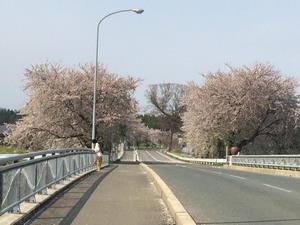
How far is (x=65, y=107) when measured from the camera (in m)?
54.7

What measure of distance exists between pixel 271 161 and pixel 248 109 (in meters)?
20.8

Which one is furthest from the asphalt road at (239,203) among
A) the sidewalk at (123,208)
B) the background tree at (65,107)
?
the background tree at (65,107)

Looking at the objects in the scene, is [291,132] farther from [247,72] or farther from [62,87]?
[62,87]

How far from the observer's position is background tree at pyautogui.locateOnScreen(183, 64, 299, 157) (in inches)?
2288

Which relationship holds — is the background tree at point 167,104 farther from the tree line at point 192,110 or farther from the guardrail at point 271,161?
the guardrail at point 271,161

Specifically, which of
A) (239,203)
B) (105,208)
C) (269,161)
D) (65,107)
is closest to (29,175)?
(105,208)

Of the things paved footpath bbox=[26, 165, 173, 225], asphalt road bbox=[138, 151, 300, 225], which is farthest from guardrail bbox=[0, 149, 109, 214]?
asphalt road bbox=[138, 151, 300, 225]

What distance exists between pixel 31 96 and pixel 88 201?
1687 inches

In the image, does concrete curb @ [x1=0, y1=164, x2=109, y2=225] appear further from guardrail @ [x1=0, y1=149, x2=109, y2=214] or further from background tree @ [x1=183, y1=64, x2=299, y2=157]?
background tree @ [x1=183, y1=64, x2=299, y2=157]

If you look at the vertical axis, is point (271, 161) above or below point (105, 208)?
above

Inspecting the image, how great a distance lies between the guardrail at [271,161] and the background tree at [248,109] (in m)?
11.1

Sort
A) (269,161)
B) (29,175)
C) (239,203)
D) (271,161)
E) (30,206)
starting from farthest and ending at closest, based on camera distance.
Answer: (269,161), (271,161), (239,203), (29,175), (30,206)

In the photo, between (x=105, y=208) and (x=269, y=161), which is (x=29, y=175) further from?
(x=269, y=161)

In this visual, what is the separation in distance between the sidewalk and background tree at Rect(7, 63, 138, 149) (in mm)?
36999
